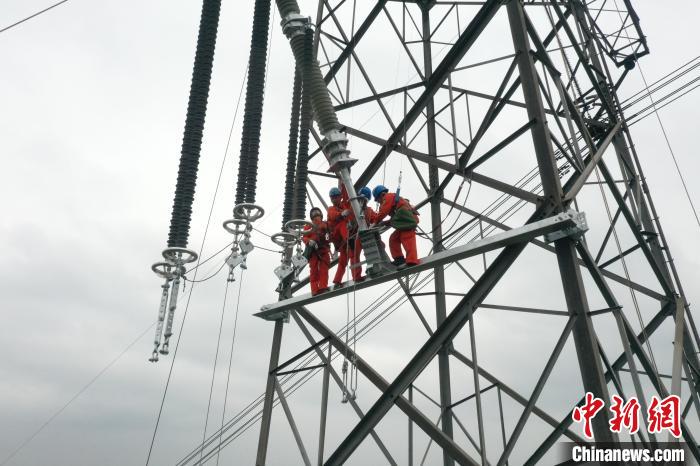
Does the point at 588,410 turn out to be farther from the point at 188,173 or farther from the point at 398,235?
the point at 188,173

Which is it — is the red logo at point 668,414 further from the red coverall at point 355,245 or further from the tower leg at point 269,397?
the tower leg at point 269,397

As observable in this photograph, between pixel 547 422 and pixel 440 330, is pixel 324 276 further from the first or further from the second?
pixel 547 422

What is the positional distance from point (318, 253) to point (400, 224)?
6.31ft

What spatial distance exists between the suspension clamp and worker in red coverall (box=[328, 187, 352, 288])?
3180 mm

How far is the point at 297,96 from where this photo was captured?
33.1ft

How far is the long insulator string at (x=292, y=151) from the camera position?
342 inches

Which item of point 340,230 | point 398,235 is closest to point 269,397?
point 340,230

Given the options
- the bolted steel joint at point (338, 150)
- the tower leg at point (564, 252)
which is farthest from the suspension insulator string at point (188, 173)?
the tower leg at point (564, 252)

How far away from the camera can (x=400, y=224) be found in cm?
773

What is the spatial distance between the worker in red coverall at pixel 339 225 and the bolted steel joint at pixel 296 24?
2.40 metres

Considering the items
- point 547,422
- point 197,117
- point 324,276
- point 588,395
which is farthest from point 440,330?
point 197,117

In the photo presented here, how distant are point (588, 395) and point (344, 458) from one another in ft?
10.5

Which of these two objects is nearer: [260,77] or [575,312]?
[575,312]

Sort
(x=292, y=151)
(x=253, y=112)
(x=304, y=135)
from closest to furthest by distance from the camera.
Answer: (x=253, y=112), (x=304, y=135), (x=292, y=151)
